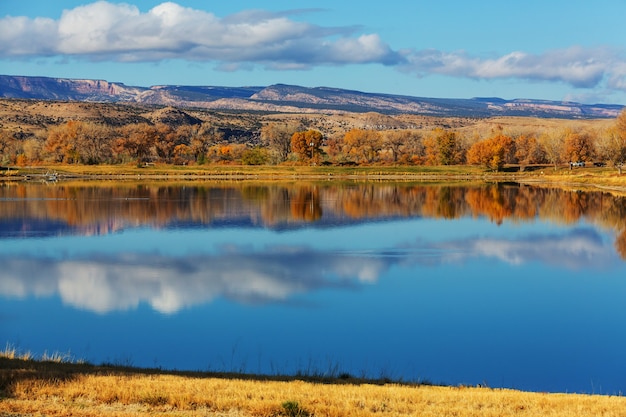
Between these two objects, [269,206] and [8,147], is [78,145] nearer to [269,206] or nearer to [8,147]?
[8,147]

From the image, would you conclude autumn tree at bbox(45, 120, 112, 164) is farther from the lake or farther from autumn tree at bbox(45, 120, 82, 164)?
the lake

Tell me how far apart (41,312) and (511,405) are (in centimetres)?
1280

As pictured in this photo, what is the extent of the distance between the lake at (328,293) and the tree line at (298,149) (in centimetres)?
5308

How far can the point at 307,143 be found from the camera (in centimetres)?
9850

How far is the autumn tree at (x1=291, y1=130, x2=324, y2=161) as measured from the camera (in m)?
98.0

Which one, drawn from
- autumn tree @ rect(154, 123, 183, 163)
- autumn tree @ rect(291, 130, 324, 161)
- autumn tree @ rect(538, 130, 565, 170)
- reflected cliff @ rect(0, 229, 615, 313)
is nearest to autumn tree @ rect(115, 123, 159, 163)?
autumn tree @ rect(154, 123, 183, 163)

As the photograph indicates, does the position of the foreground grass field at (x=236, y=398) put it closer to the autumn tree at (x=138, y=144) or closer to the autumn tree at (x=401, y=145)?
the autumn tree at (x=138, y=144)

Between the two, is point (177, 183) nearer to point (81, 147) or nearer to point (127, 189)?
point (127, 189)

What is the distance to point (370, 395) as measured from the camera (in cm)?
1084

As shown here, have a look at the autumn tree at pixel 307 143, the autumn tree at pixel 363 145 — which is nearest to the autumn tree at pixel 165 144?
the autumn tree at pixel 307 143

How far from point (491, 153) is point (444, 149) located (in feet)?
28.3

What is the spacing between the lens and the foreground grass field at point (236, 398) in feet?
31.6

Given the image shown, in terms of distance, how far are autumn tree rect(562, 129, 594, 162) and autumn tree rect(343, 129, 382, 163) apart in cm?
2409

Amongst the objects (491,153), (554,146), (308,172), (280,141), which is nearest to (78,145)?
(280,141)
